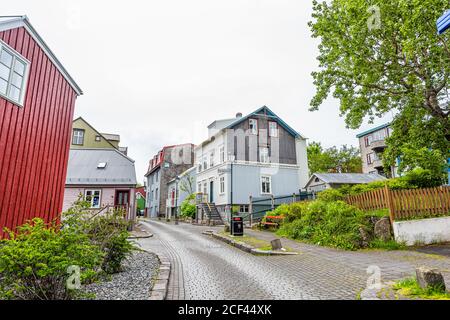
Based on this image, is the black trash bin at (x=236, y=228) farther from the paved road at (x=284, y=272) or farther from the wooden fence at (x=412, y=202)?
the wooden fence at (x=412, y=202)

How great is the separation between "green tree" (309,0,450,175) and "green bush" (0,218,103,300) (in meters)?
12.6

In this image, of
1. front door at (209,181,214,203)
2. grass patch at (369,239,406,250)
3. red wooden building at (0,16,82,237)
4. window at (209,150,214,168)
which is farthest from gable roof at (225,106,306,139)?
grass patch at (369,239,406,250)

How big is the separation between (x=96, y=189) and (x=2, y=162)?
487 inches

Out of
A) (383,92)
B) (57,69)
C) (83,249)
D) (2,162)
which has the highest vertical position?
(383,92)

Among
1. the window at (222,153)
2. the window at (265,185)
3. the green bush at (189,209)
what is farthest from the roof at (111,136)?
the window at (265,185)

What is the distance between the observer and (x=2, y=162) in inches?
285

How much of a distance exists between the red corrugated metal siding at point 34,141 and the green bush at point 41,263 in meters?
4.44

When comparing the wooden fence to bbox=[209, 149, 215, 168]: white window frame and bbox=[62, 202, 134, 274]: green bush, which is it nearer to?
bbox=[62, 202, 134, 274]: green bush

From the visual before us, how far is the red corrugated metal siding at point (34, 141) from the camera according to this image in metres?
7.43

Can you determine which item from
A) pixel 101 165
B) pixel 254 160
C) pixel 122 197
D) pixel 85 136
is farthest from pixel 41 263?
pixel 85 136

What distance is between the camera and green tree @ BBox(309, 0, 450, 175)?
10922mm

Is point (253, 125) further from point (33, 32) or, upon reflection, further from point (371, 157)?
point (371, 157)
